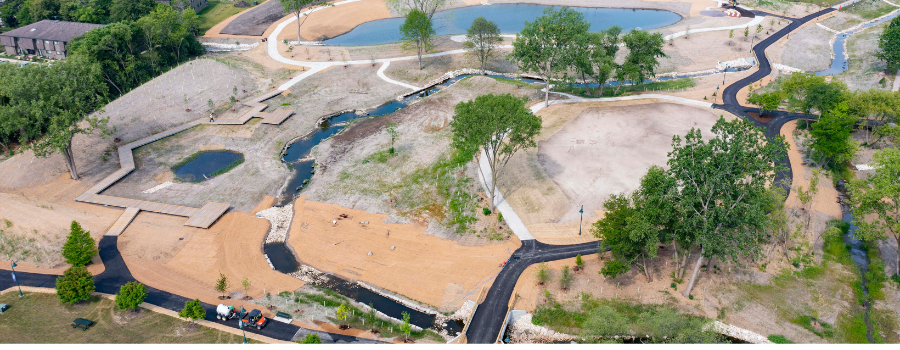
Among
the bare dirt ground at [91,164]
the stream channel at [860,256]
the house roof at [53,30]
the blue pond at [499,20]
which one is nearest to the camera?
the stream channel at [860,256]

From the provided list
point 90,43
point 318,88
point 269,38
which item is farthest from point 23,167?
point 269,38

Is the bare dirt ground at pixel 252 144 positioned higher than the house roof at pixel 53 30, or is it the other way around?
the house roof at pixel 53 30

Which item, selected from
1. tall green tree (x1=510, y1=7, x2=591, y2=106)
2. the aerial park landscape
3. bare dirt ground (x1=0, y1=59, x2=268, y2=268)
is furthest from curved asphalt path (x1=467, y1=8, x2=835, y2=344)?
bare dirt ground (x1=0, y1=59, x2=268, y2=268)

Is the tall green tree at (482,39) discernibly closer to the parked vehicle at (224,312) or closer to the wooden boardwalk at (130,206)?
the wooden boardwalk at (130,206)

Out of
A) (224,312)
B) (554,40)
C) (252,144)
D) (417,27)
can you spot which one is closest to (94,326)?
(224,312)

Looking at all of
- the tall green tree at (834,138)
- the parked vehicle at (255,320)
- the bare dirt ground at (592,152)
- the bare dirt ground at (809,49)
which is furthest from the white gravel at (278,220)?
the bare dirt ground at (809,49)

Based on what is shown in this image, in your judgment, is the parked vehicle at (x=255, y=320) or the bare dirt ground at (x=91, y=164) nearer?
the parked vehicle at (x=255, y=320)

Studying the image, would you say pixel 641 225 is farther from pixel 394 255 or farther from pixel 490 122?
pixel 394 255
